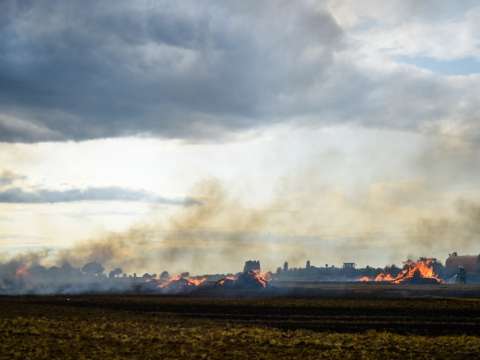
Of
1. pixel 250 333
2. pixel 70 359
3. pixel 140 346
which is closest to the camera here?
pixel 70 359

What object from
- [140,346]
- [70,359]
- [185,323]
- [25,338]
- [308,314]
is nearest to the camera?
[70,359]

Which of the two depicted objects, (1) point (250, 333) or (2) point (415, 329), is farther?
(2) point (415, 329)

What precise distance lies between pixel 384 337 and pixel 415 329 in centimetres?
1078

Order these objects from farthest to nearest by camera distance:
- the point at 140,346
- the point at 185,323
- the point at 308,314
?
1. the point at 308,314
2. the point at 185,323
3. the point at 140,346

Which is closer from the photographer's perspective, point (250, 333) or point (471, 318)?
point (250, 333)

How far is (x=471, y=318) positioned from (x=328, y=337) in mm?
30659

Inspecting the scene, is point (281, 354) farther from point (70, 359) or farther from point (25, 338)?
point (25, 338)

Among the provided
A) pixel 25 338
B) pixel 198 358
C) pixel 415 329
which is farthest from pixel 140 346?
pixel 415 329

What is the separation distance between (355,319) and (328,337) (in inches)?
859

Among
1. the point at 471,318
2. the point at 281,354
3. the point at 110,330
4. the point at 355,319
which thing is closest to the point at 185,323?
the point at 110,330

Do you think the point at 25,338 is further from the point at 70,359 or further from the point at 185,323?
the point at 185,323

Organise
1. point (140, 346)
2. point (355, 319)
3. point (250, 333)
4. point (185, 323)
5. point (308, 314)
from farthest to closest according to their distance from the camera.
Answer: point (308, 314), point (355, 319), point (185, 323), point (250, 333), point (140, 346)

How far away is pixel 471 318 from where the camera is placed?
74812mm

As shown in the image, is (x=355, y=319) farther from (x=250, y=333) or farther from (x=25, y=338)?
(x=25, y=338)
